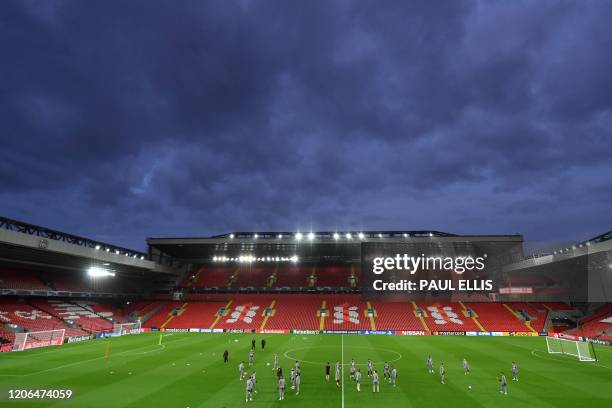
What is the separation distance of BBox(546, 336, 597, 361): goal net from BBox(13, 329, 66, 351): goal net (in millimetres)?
60451

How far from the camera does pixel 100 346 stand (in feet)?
149

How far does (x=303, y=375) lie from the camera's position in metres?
29.2

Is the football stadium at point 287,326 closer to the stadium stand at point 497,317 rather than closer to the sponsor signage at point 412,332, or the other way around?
the sponsor signage at point 412,332

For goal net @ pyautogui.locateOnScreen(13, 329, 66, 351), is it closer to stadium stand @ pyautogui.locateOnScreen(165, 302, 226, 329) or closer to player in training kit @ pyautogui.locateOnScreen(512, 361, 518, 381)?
stadium stand @ pyautogui.locateOnScreen(165, 302, 226, 329)

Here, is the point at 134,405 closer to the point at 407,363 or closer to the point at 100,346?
the point at 407,363

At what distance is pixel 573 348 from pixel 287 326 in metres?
41.9

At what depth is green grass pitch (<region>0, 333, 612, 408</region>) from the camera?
22.5 metres

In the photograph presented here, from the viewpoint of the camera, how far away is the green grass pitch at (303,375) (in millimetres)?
22531

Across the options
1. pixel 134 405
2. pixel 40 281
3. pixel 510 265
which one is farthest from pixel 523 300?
pixel 40 281

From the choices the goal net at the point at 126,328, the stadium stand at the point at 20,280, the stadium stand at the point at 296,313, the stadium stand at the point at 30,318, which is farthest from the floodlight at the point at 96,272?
the stadium stand at the point at 296,313

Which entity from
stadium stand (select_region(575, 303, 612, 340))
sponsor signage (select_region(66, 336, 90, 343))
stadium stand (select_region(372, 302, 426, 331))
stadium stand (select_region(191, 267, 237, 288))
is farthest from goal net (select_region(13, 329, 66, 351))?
stadium stand (select_region(575, 303, 612, 340))

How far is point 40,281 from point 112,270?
13090 millimetres

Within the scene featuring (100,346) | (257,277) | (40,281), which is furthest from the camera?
(257,277)

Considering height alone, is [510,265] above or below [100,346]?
above
